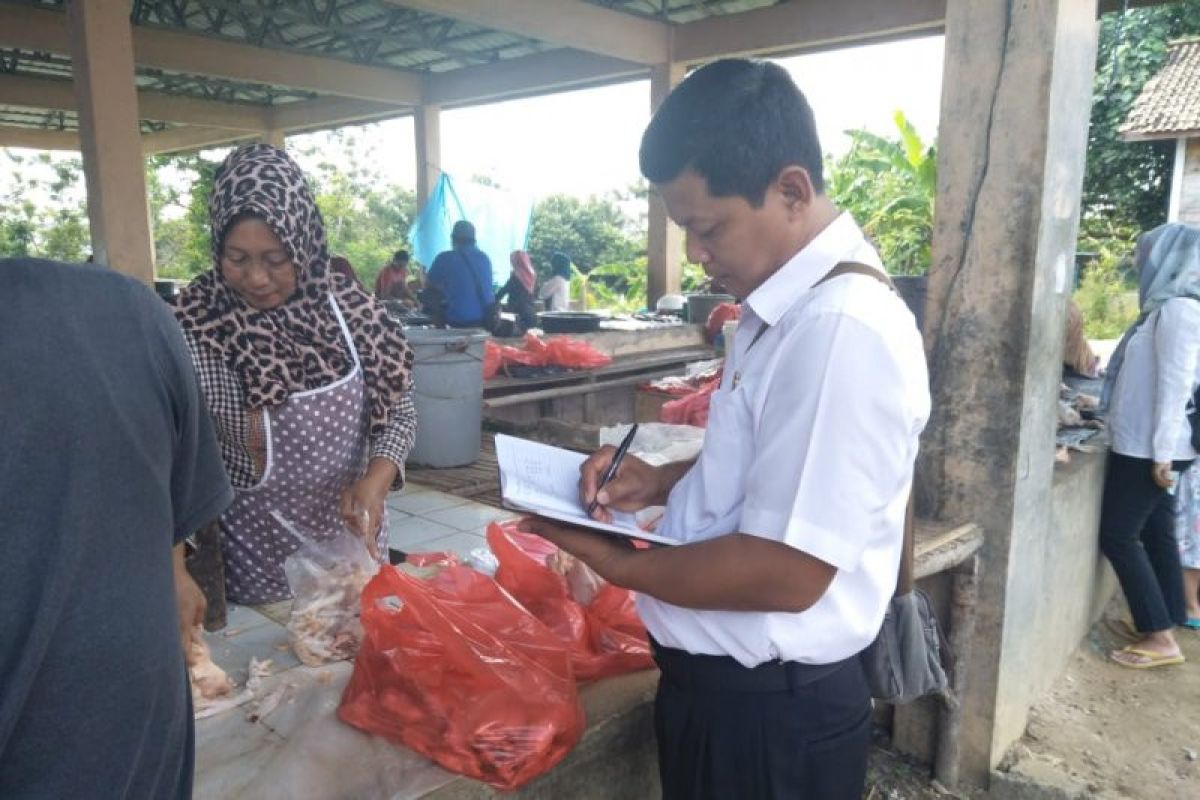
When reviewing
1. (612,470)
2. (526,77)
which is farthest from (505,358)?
(526,77)

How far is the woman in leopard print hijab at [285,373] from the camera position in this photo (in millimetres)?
1860

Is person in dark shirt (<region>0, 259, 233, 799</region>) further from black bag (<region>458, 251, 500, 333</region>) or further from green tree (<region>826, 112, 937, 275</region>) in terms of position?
green tree (<region>826, 112, 937, 275</region>)

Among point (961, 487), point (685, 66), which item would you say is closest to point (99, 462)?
point (961, 487)

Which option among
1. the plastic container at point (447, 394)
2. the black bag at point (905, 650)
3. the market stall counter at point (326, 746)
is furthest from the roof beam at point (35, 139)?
the black bag at point (905, 650)

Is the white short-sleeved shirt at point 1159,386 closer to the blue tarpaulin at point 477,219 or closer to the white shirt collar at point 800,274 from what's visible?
the white shirt collar at point 800,274

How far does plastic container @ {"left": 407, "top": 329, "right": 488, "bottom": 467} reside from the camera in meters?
4.18

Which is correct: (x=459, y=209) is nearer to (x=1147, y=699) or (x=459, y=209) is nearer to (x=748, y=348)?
(x=1147, y=699)

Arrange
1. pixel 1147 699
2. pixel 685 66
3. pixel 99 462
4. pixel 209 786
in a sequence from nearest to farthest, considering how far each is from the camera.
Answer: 1. pixel 99 462
2. pixel 209 786
3. pixel 1147 699
4. pixel 685 66

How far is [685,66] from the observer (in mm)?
10516

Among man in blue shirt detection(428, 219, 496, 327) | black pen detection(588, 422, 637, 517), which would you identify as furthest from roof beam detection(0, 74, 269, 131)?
black pen detection(588, 422, 637, 517)

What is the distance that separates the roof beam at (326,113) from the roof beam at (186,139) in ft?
4.98

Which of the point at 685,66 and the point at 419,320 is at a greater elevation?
the point at 685,66

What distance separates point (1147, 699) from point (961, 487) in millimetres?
1779

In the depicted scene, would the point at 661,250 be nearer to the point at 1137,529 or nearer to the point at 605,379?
the point at 605,379
